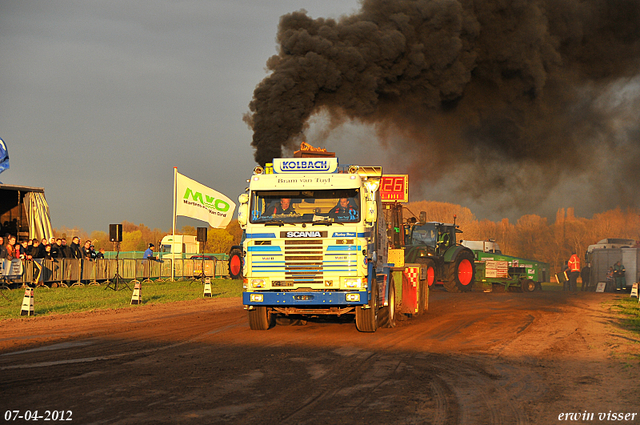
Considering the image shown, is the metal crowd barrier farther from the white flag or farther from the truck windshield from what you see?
the truck windshield

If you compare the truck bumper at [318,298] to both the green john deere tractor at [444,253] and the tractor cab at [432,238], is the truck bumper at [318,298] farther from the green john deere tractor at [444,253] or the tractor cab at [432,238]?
the tractor cab at [432,238]

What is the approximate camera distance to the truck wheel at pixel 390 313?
42.1ft

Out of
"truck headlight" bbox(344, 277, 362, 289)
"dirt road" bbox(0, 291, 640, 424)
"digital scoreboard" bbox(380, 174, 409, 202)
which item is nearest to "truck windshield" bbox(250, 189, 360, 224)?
"truck headlight" bbox(344, 277, 362, 289)

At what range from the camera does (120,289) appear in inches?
950

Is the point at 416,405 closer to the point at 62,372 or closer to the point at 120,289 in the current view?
the point at 62,372

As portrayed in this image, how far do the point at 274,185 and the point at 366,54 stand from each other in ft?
46.8

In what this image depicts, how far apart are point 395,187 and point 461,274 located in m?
8.89

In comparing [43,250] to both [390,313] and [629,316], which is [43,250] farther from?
[629,316]

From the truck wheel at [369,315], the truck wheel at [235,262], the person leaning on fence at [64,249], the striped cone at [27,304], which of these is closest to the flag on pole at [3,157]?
the person leaning on fence at [64,249]

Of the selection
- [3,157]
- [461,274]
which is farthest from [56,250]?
[461,274]

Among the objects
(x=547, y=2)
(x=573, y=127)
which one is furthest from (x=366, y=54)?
(x=573, y=127)

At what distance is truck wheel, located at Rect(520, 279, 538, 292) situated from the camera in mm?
32375

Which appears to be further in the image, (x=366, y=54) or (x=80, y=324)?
(x=366, y=54)

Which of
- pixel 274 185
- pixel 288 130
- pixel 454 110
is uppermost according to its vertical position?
pixel 454 110
